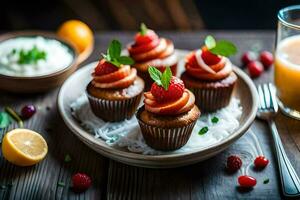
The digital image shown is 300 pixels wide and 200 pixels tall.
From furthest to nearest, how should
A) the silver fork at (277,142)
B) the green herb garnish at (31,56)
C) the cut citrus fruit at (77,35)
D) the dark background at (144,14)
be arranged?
the dark background at (144,14)
the cut citrus fruit at (77,35)
the green herb garnish at (31,56)
the silver fork at (277,142)

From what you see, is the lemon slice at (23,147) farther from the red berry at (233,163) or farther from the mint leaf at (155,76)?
the red berry at (233,163)

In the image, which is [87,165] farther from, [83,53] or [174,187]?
[83,53]

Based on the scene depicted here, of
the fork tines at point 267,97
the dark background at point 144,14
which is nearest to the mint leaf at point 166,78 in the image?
the fork tines at point 267,97

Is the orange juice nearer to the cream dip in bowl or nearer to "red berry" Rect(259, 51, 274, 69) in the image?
"red berry" Rect(259, 51, 274, 69)

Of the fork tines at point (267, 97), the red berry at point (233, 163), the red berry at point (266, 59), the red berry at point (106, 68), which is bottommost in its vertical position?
the red berry at point (266, 59)

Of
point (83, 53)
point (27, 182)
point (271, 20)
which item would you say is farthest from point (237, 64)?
point (27, 182)

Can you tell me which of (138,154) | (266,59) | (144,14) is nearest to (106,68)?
(138,154)
